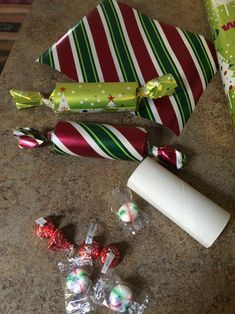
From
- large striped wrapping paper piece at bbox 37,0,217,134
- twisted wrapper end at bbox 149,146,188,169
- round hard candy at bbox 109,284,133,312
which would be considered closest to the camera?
round hard candy at bbox 109,284,133,312

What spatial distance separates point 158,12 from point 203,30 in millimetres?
151

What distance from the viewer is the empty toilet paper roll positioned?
0.71m

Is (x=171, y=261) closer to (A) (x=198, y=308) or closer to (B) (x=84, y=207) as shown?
(A) (x=198, y=308)

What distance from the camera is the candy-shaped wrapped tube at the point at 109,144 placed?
80 centimetres

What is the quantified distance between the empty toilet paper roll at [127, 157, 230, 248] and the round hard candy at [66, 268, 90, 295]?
20cm

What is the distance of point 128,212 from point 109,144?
0.16m

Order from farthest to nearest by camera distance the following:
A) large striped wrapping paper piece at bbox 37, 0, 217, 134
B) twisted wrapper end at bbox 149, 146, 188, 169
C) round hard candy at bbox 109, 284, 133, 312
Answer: large striped wrapping paper piece at bbox 37, 0, 217, 134, twisted wrapper end at bbox 149, 146, 188, 169, round hard candy at bbox 109, 284, 133, 312

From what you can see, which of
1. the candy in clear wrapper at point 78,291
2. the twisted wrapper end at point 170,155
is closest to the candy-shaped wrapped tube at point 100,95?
the twisted wrapper end at point 170,155

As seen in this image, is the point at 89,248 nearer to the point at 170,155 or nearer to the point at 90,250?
the point at 90,250

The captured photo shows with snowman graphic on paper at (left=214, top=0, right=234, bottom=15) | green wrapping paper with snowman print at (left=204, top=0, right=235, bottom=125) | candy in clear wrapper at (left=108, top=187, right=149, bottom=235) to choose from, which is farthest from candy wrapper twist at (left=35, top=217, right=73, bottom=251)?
snowman graphic on paper at (left=214, top=0, right=234, bottom=15)

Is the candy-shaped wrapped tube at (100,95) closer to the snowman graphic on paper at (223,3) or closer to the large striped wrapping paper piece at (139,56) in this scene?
the large striped wrapping paper piece at (139,56)

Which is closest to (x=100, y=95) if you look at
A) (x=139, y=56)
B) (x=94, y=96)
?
(x=94, y=96)

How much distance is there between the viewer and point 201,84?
94 cm

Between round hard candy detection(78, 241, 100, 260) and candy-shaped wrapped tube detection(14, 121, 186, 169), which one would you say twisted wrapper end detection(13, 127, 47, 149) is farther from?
round hard candy detection(78, 241, 100, 260)
